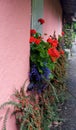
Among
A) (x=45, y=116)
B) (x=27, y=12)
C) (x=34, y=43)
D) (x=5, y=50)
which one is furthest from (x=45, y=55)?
(x=5, y=50)

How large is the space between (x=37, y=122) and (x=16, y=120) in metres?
0.25

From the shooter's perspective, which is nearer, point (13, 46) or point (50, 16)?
point (13, 46)

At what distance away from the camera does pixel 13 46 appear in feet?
8.36

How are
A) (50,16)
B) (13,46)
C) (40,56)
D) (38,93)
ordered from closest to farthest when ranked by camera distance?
(13,46)
(40,56)
(38,93)
(50,16)

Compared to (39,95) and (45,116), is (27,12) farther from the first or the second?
(45,116)

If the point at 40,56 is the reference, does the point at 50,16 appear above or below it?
above

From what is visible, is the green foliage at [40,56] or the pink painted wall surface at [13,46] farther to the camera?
the green foliage at [40,56]

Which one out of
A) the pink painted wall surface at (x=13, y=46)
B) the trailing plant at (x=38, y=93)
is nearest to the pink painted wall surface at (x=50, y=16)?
the trailing plant at (x=38, y=93)

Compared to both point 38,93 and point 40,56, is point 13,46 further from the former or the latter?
point 38,93

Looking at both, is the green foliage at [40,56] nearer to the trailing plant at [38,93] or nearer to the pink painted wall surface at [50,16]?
the trailing plant at [38,93]

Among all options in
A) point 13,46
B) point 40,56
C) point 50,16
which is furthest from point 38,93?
point 50,16

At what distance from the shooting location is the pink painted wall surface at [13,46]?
7.34ft

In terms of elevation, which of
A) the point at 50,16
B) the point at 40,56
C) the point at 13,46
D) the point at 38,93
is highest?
the point at 50,16

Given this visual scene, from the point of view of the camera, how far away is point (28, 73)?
3.36 m
